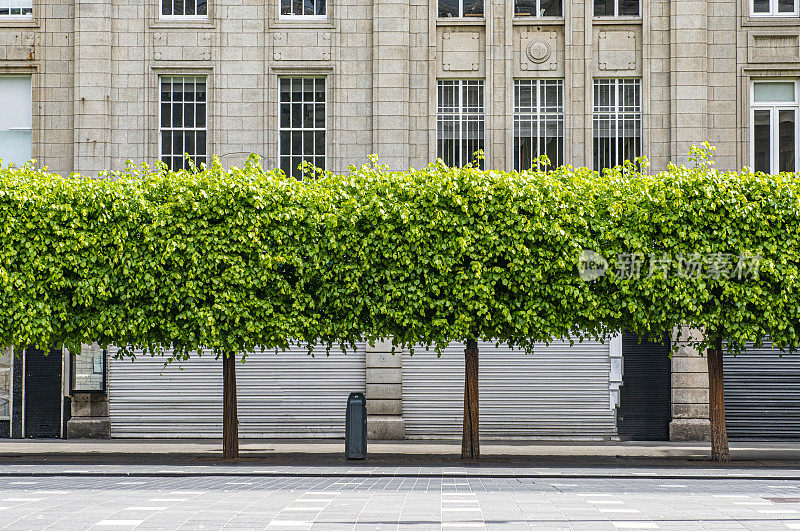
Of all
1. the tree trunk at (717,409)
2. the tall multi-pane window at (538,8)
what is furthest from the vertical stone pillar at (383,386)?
the tall multi-pane window at (538,8)

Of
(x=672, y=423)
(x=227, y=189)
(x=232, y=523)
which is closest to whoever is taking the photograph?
(x=232, y=523)

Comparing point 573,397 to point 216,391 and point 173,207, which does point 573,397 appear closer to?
point 216,391

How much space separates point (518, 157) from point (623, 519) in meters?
14.1

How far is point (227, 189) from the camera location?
58.0ft

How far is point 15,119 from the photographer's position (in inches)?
924

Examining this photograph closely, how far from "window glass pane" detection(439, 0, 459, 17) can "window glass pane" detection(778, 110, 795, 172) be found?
8.46m

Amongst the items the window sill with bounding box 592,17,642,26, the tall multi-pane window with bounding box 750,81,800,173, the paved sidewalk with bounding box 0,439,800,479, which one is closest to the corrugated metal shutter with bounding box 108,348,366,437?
the paved sidewalk with bounding box 0,439,800,479

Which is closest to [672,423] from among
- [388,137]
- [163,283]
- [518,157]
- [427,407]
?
[427,407]

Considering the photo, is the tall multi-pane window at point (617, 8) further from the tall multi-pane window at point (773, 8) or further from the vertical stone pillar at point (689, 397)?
the vertical stone pillar at point (689, 397)

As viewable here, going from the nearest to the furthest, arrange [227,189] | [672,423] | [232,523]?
[232,523]
[227,189]
[672,423]

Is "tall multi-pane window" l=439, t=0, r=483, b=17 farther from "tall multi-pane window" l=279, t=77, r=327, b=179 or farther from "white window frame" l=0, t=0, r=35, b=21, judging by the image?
"white window frame" l=0, t=0, r=35, b=21

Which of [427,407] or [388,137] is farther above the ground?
[388,137]

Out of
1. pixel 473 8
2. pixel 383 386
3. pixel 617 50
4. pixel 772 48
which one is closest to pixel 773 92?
pixel 772 48

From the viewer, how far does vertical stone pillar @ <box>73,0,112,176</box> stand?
2312 centimetres
